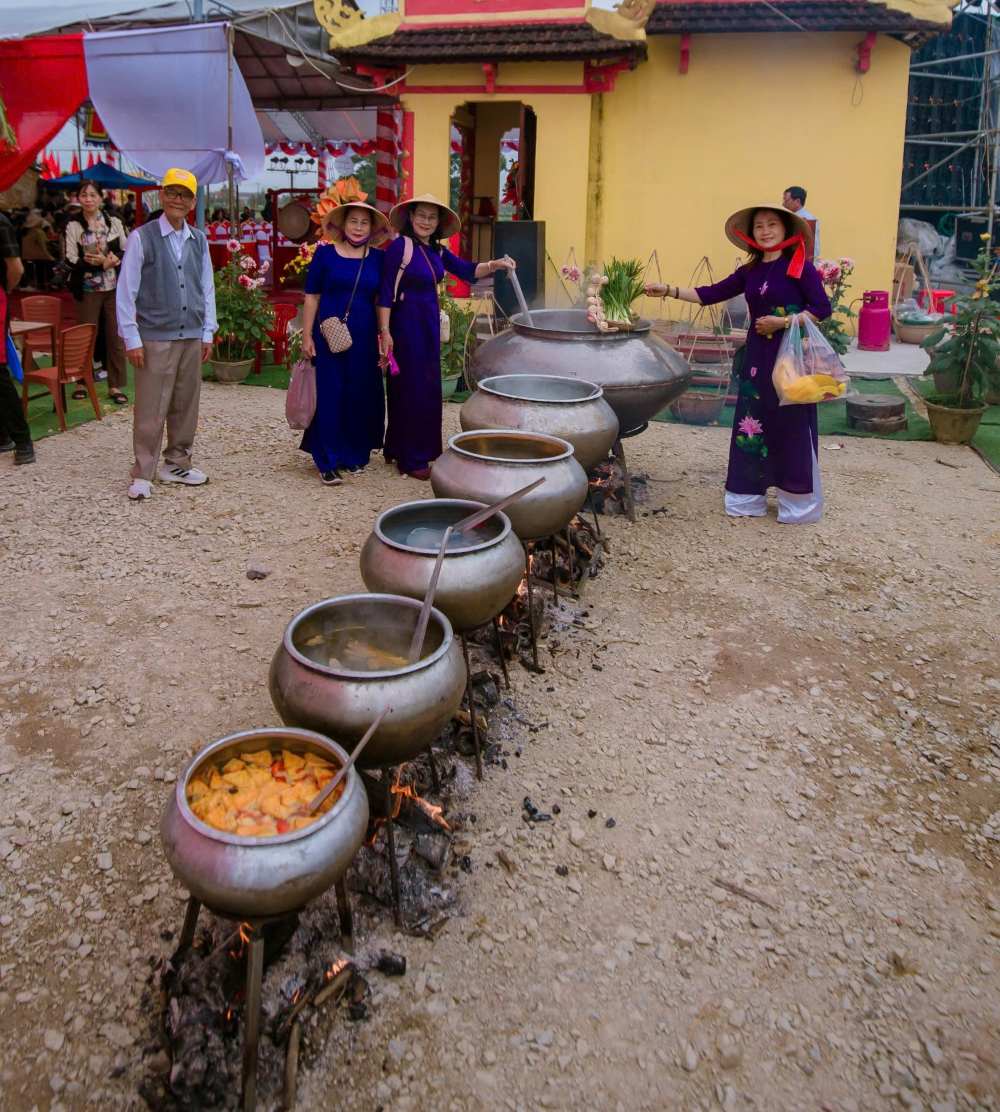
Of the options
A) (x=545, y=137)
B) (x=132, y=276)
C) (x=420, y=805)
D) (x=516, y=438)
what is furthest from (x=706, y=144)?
(x=420, y=805)

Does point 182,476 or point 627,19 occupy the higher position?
point 627,19

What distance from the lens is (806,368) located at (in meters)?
5.54

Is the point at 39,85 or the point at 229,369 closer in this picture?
the point at 39,85

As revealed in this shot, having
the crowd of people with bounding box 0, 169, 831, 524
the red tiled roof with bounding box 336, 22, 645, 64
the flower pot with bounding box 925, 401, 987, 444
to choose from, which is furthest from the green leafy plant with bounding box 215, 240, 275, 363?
the flower pot with bounding box 925, 401, 987, 444

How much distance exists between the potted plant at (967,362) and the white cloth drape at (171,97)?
718cm

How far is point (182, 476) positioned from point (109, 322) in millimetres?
3108

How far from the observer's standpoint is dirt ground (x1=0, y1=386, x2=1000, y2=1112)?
7.68ft

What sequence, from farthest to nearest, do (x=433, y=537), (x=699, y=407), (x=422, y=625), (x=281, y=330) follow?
1. (x=281, y=330)
2. (x=699, y=407)
3. (x=433, y=537)
4. (x=422, y=625)

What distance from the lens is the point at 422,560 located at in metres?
3.09

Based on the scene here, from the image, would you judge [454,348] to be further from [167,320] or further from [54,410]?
[167,320]

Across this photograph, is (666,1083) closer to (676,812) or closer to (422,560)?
(676,812)

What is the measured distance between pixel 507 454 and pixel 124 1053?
2.92m

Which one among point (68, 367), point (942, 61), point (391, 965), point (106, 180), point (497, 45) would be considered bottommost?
point (391, 965)

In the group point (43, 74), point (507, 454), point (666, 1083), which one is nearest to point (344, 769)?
point (666, 1083)
